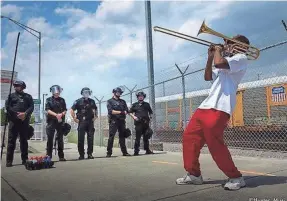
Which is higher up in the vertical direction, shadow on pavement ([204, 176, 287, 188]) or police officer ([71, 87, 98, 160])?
police officer ([71, 87, 98, 160])

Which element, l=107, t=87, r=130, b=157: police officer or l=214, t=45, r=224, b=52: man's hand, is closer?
l=214, t=45, r=224, b=52: man's hand

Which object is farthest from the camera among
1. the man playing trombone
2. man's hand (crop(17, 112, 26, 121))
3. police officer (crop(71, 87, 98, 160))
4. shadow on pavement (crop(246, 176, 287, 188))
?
police officer (crop(71, 87, 98, 160))

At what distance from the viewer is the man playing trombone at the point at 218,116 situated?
3.88 metres

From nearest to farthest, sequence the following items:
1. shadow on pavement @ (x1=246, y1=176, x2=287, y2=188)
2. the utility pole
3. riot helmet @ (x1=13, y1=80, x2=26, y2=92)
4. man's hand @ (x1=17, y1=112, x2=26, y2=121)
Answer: shadow on pavement @ (x1=246, y1=176, x2=287, y2=188), man's hand @ (x1=17, y1=112, x2=26, y2=121), riot helmet @ (x1=13, y1=80, x2=26, y2=92), the utility pole

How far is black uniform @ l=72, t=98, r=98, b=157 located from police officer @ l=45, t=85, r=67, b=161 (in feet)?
1.53

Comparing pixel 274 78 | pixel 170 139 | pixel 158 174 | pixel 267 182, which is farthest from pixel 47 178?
pixel 170 139

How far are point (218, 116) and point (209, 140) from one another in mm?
299

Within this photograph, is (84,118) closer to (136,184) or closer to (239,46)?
(136,184)

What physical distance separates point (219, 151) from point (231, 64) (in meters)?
1.01

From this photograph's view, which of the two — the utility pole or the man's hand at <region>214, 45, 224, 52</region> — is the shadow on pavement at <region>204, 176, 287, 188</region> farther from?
the utility pole

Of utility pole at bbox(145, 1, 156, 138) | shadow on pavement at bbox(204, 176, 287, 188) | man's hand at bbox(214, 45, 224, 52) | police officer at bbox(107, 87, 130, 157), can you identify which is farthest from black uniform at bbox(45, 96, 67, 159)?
Result: man's hand at bbox(214, 45, 224, 52)

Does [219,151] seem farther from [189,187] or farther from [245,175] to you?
[245,175]

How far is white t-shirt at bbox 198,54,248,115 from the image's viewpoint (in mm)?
3934

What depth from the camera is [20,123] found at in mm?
7238
